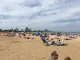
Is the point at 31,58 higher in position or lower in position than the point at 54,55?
lower

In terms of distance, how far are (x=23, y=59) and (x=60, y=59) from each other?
2.31 m

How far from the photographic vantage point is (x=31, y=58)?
11766 mm

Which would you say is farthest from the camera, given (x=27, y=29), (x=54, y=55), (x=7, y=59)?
(x=27, y=29)

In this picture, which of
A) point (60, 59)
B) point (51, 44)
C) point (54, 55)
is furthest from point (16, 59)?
point (51, 44)

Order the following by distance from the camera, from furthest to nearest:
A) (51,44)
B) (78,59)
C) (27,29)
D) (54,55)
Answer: (27,29) < (51,44) < (78,59) < (54,55)

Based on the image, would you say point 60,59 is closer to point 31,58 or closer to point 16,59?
point 31,58

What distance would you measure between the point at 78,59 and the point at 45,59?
7.29ft

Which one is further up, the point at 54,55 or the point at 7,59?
the point at 54,55

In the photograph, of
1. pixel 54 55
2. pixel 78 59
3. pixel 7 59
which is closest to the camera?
pixel 54 55

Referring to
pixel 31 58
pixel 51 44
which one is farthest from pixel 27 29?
pixel 31 58

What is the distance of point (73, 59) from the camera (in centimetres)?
1186

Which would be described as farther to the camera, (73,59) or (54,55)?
(73,59)

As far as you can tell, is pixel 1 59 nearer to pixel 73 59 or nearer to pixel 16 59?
pixel 16 59

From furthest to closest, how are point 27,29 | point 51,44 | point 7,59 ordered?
point 27,29 → point 51,44 → point 7,59
